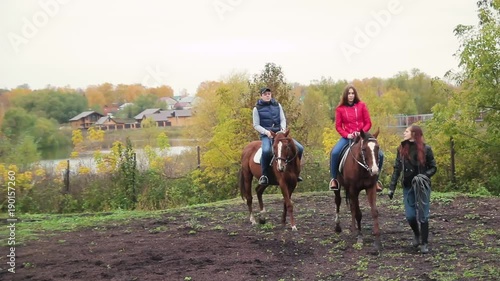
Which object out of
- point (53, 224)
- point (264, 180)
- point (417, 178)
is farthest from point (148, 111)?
point (417, 178)

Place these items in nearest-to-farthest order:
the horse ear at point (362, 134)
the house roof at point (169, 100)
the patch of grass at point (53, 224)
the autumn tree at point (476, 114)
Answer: the horse ear at point (362, 134) < the patch of grass at point (53, 224) < the autumn tree at point (476, 114) < the house roof at point (169, 100)

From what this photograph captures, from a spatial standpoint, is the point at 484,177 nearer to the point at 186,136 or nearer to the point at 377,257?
the point at 377,257

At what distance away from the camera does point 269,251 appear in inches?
294

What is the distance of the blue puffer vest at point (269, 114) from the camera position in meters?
9.70

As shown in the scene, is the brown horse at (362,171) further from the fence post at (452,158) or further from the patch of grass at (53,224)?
the fence post at (452,158)

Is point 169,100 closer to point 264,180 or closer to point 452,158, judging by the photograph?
point 452,158

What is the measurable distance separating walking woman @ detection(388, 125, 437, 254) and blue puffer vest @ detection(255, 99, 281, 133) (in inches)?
122

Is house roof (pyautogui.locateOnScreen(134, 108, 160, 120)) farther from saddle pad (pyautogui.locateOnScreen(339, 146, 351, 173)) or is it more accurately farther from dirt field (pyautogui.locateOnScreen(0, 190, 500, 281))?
saddle pad (pyautogui.locateOnScreen(339, 146, 351, 173))

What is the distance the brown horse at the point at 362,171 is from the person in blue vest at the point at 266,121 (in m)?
1.67

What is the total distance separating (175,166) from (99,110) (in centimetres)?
3126

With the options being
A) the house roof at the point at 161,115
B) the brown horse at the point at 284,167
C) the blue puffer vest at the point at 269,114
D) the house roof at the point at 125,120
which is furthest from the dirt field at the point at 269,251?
the house roof at the point at 161,115

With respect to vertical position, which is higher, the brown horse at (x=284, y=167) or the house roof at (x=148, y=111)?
the house roof at (x=148, y=111)

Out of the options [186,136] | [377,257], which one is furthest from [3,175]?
[186,136]

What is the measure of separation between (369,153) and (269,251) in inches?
83.0
